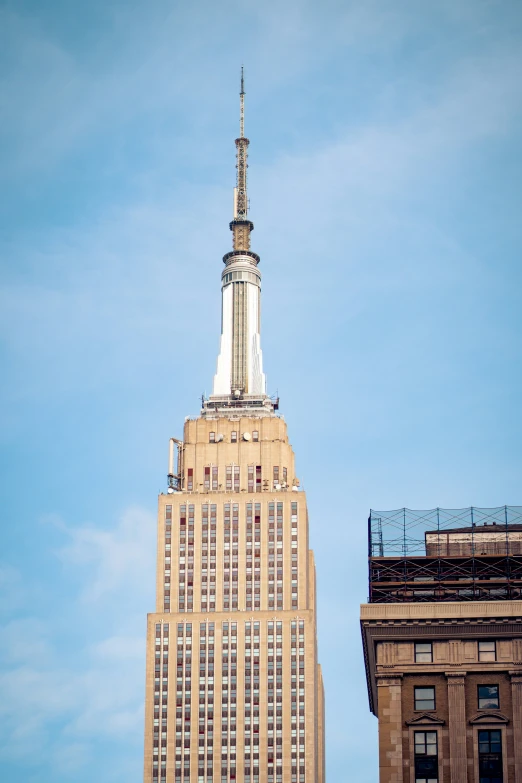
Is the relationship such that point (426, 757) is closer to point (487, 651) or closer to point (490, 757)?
point (490, 757)

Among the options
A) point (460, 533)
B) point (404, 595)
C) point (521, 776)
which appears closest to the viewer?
point (521, 776)

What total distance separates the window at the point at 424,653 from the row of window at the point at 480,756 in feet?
20.4

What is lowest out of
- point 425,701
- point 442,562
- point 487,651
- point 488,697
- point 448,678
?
point 425,701

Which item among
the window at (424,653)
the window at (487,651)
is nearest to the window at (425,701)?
the window at (424,653)

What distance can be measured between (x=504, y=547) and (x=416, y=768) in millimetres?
25811

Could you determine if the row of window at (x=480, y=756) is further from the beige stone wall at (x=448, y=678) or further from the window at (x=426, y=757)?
the beige stone wall at (x=448, y=678)

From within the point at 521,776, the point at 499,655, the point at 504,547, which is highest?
the point at 504,547

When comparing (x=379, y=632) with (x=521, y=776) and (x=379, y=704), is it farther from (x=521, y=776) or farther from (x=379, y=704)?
(x=521, y=776)

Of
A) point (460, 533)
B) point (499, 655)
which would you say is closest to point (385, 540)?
point (460, 533)

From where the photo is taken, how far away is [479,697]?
140875 mm

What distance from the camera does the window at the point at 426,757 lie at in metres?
138

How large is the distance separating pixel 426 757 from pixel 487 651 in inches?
415

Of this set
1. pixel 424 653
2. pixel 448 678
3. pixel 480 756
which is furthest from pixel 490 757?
pixel 424 653

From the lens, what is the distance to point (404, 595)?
148 metres
